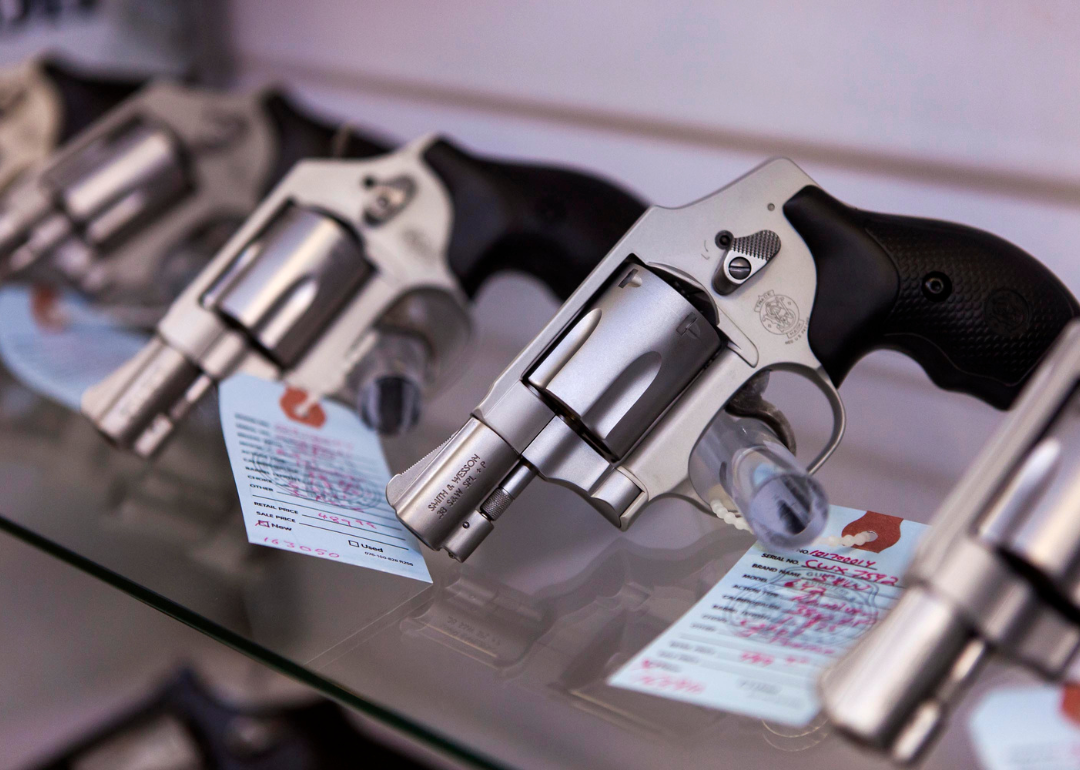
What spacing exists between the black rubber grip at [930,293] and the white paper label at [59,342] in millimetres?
640

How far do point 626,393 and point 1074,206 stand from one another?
41 cm

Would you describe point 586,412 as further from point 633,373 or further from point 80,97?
point 80,97

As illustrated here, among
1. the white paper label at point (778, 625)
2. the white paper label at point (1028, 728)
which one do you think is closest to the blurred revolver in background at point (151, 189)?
the white paper label at point (778, 625)

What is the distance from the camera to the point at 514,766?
0.44m

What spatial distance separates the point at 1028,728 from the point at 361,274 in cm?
54

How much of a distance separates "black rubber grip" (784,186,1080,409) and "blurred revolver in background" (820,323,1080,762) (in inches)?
6.7

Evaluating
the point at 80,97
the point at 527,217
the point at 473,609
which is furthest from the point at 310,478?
the point at 80,97

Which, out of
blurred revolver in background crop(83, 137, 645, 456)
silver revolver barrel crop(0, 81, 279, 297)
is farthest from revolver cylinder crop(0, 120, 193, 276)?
blurred revolver in background crop(83, 137, 645, 456)

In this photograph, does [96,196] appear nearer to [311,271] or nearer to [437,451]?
[311,271]

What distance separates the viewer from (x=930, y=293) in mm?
545

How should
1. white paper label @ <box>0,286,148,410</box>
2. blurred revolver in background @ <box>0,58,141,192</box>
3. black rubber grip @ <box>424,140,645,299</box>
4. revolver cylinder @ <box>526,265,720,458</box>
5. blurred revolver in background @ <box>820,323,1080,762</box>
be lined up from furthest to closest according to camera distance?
blurred revolver in background @ <box>0,58,141,192</box> < white paper label @ <box>0,286,148,410</box> < black rubber grip @ <box>424,140,645,299</box> < revolver cylinder @ <box>526,265,720,458</box> < blurred revolver in background @ <box>820,323,1080,762</box>

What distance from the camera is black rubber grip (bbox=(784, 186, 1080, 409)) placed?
539mm

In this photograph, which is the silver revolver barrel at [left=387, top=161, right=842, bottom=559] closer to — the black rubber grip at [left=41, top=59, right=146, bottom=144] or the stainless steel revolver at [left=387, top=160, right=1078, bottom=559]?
the stainless steel revolver at [left=387, top=160, right=1078, bottom=559]

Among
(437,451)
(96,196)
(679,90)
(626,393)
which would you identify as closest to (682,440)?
(626,393)
